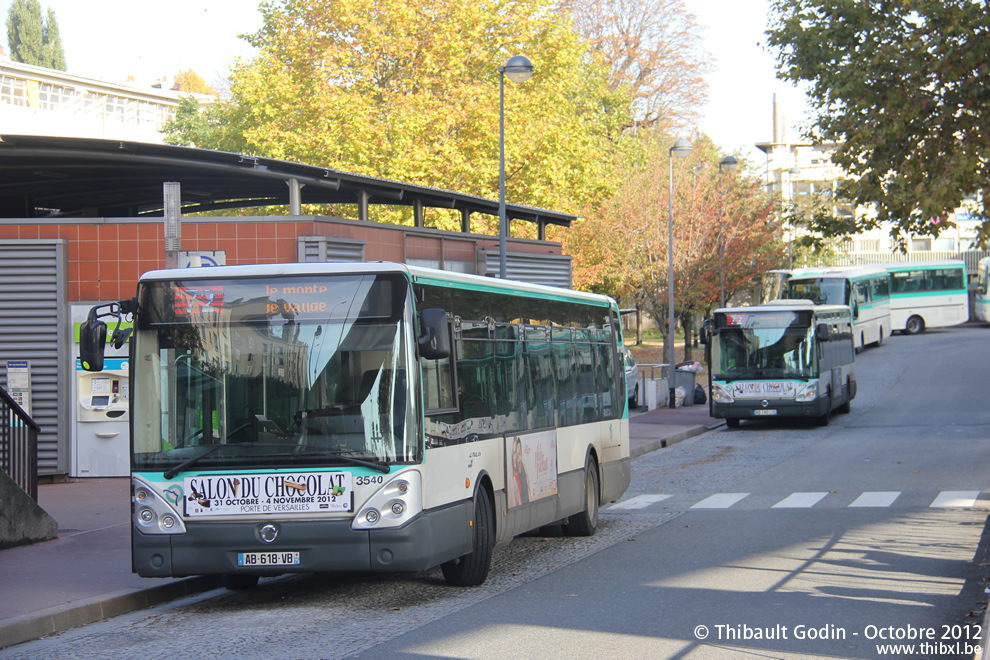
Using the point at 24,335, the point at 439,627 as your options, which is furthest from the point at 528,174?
the point at 439,627

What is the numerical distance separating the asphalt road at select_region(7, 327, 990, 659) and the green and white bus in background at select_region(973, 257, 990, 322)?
44768 millimetres

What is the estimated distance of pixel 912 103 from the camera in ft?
48.6

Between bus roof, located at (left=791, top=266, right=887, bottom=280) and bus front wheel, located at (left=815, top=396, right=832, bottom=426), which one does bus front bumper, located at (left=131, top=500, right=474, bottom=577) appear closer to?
bus front wheel, located at (left=815, top=396, right=832, bottom=426)

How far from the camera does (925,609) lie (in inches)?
327

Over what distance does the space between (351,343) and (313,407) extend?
569 mm

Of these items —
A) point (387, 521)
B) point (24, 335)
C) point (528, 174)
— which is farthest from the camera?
point (528, 174)

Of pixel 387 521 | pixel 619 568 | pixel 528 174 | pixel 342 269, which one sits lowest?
pixel 619 568

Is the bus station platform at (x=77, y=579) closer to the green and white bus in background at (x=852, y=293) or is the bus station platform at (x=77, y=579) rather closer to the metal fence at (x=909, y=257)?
the green and white bus in background at (x=852, y=293)

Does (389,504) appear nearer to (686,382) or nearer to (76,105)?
(686,382)

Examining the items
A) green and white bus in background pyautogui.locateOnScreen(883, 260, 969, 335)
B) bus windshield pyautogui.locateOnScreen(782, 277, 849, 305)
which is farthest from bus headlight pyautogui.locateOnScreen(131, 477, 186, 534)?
green and white bus in background pyautogui.locateOnScreen(883, 260, 969, 335)

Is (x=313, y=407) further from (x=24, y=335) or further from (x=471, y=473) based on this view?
(x=24, y=335)

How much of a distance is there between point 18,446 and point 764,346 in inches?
752

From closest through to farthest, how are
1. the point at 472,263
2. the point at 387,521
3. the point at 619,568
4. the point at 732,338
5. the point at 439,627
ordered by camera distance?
the point at 439,627 → the point at 387,521 → the point at 619,568 → the point at 472,263 → the point at 732,338

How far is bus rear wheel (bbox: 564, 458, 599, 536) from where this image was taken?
12788mm
